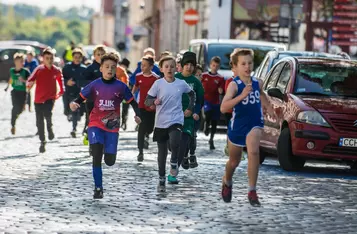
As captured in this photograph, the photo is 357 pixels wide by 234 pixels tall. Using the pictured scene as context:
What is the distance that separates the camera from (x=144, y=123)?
17.8m

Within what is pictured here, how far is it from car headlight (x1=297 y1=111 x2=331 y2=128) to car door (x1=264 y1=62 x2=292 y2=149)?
62 cm

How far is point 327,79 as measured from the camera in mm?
17312

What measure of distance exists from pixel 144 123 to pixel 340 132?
3.04 m

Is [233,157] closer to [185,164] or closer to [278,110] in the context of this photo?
[185,164]

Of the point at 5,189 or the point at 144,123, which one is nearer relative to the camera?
the point at 5,189

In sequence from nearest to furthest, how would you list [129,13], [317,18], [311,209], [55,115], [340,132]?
1. [311,209]
2. [340,132]
3. [55,115]
4. [317,18]
5. [129,13]

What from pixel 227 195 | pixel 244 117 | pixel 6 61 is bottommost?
pixel 6 61

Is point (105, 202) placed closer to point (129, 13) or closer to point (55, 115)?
point (55, 115)

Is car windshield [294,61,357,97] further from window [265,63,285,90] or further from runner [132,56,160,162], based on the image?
runner [132,56,160,162]

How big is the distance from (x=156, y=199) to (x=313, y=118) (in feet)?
14.4

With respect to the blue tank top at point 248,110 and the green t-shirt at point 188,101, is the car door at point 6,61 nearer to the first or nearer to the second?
the green t-shirt at point 188,101

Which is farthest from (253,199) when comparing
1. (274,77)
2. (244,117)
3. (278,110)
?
(274,77)

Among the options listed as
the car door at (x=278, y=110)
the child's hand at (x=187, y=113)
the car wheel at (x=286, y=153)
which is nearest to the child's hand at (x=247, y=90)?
the child's hand at (x=187, y=113)

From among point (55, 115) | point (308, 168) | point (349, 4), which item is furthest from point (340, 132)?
point (349, 4)
